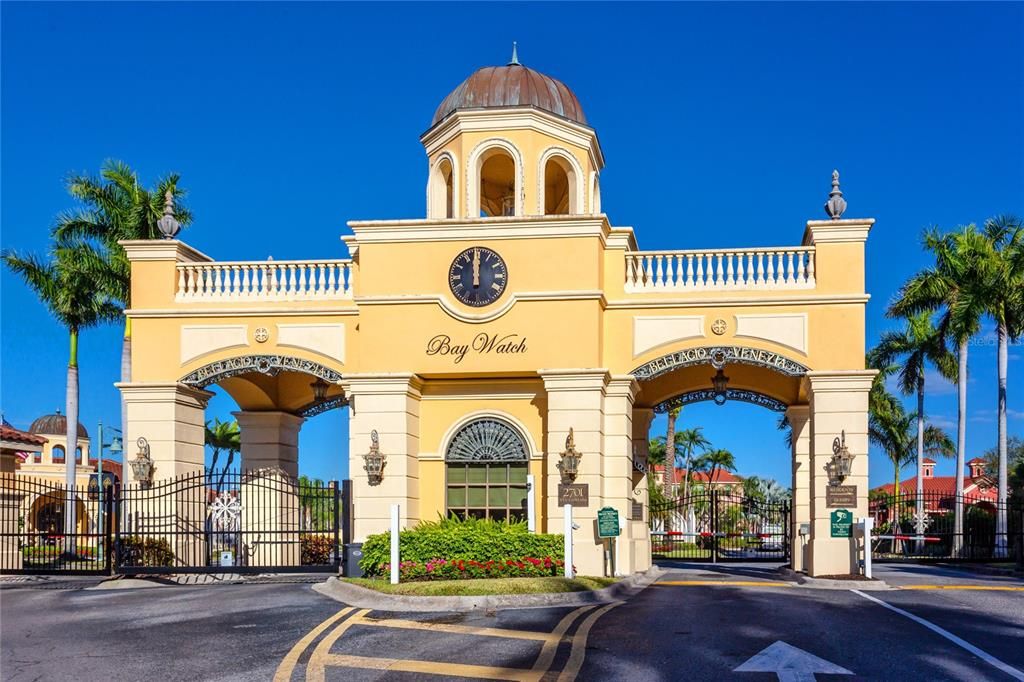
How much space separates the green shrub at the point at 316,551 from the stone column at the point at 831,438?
35.9 ft

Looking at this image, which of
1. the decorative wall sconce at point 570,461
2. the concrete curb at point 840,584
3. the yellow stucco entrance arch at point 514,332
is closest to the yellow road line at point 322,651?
the decorative wall sconce at point 570,461

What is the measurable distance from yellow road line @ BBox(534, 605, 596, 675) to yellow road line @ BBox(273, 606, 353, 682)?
2.59 metres

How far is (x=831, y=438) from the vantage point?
2191 cm

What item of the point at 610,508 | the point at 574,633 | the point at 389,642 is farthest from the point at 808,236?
the point at 389,642

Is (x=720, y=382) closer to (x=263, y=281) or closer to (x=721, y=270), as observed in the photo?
(x=721, y=270)

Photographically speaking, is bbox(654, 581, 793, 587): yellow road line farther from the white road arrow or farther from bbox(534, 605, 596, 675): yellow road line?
Answer: the white road arrow

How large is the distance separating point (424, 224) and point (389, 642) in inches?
448

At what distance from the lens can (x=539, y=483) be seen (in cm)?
2316

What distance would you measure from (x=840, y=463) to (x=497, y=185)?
1117cm

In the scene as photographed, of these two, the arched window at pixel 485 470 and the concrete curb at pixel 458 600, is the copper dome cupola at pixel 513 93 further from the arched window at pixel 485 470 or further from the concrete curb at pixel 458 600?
the concrete curb at pixel 458 600

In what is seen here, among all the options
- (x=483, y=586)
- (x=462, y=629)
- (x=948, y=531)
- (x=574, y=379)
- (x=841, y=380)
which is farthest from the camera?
(x=948, y=531)

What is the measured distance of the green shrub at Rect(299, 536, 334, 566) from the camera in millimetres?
26188

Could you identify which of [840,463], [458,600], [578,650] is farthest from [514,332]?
[578,650]

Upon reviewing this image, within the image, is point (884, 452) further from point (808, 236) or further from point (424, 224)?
point (424, 224)
